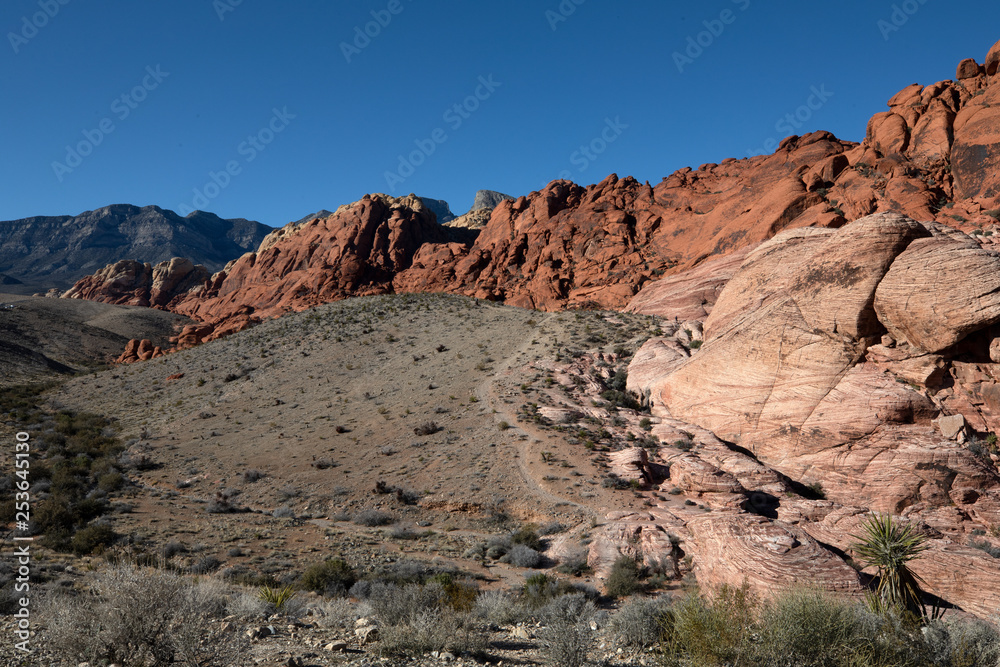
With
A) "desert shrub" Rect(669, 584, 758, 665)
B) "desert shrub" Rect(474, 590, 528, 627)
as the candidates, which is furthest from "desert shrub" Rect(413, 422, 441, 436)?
"desert shrub" Rect(669, 584, 758, 665)

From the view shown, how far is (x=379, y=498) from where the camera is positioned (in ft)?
74.7

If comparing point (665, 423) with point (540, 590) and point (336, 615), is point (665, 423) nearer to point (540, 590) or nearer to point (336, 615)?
point (540, 590)

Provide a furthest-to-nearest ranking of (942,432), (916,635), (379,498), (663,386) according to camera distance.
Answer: (663,386), (379,498), (942,432), (916,635)

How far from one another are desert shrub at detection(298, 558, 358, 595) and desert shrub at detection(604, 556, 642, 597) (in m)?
7.15

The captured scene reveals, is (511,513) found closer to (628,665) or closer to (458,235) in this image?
(628,665)

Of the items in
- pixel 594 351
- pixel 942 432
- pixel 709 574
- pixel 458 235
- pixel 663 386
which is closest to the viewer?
pixel 709 574

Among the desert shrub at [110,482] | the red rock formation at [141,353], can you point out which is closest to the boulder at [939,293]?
the desert shrub at [110,482]

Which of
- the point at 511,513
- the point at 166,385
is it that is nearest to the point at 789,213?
the point at 511,513

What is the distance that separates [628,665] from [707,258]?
46.4 m

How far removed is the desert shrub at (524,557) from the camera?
55.3 ft

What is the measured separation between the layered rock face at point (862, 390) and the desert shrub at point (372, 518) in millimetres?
11523

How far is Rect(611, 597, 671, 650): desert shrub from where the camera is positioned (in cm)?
956

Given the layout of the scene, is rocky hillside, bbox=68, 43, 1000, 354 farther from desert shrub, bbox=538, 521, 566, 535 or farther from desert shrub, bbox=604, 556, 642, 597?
desert shrub, bbox=604, 556, 642, 597

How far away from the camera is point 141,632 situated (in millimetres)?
7043
